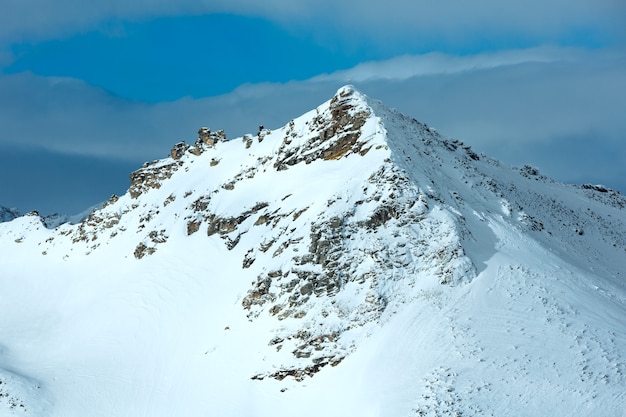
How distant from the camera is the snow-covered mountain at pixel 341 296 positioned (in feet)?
122

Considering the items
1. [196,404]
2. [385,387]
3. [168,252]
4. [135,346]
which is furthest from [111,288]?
[385,387]

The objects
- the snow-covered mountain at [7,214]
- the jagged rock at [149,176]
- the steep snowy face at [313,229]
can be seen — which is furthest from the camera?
the snow-covered mountain at [7,214]

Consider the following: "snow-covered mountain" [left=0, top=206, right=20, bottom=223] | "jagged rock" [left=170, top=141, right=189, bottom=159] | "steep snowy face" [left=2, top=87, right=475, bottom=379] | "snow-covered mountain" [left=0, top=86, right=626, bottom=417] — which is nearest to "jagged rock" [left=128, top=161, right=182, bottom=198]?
"jagged rock" [left=170, top=141, right=189, bottom=159]

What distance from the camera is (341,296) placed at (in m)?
44.1

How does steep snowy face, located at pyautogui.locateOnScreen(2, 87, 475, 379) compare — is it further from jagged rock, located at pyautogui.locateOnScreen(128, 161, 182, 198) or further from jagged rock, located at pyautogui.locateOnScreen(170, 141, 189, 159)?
jagged rock, located at pyautogui.locateOnScreen(170, 141, 189, 159)

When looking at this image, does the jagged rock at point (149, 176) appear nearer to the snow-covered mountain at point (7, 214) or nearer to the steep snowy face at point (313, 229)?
the steep snowy face at point (313, 229)

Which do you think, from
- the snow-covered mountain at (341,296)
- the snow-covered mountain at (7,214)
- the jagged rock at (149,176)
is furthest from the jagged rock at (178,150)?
the snow-covered mountain at (7,214)

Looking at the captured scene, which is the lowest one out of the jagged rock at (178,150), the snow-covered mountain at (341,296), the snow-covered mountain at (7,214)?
the snow-covered mountain at (341,296)

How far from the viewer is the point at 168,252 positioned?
65375mm

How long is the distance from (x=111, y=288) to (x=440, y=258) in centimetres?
3445

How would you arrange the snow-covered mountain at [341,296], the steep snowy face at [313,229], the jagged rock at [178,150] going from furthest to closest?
the jagged rock at [178,150] < the steep snowy face at [313,229] < the snow-covered mountain at [341,296]

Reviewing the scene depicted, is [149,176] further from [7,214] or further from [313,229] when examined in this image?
[7,214]

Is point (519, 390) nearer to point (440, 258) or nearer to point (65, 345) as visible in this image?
point (440, 258)

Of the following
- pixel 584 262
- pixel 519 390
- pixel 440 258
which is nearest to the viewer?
pixel 519 390
